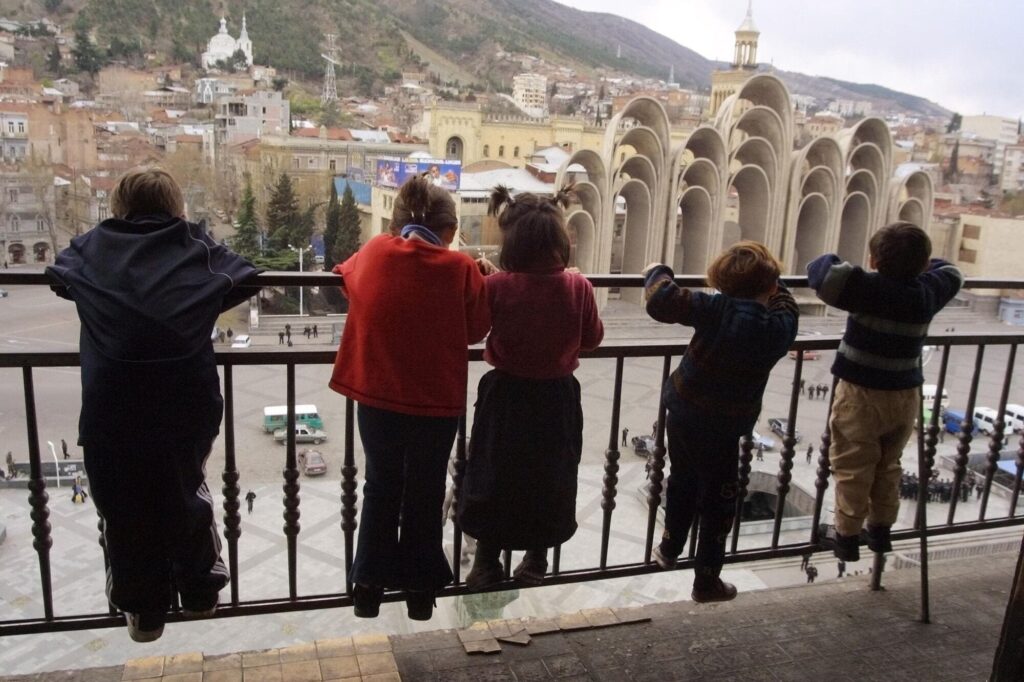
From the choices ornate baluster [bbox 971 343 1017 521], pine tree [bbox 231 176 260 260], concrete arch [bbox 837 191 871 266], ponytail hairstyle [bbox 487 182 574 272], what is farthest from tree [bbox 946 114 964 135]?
ponytail hairstyle [bbox 487 182 574 272]

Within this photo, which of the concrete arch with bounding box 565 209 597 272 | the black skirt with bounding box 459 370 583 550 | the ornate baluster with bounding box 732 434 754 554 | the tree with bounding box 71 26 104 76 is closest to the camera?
the black skirt with bounding box 459 370 583 550

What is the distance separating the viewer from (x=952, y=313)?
25.7 meters

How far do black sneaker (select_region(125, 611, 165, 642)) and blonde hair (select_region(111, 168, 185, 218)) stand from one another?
0.83 metres

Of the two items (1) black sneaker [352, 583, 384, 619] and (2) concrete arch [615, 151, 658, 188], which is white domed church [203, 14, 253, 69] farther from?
(1) black sneaker [352, 583, 384, 619]

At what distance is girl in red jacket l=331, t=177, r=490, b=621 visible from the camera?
1576 mm

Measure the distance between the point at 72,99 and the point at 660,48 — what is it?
10349cm

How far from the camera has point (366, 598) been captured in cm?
170

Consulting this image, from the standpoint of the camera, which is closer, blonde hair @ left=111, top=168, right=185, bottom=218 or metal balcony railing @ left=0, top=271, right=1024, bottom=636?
blonde hair @ left=111, top=168, right=185, bottom=218

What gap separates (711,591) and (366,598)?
2.94 ft

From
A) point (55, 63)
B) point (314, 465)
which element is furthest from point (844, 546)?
point (55, 63)

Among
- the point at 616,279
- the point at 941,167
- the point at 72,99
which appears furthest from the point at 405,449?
the point at 941,167

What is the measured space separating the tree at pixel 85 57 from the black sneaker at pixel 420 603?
5236cm

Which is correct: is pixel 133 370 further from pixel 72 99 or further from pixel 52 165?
pixel 72 99

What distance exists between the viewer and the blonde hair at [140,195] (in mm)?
1485
